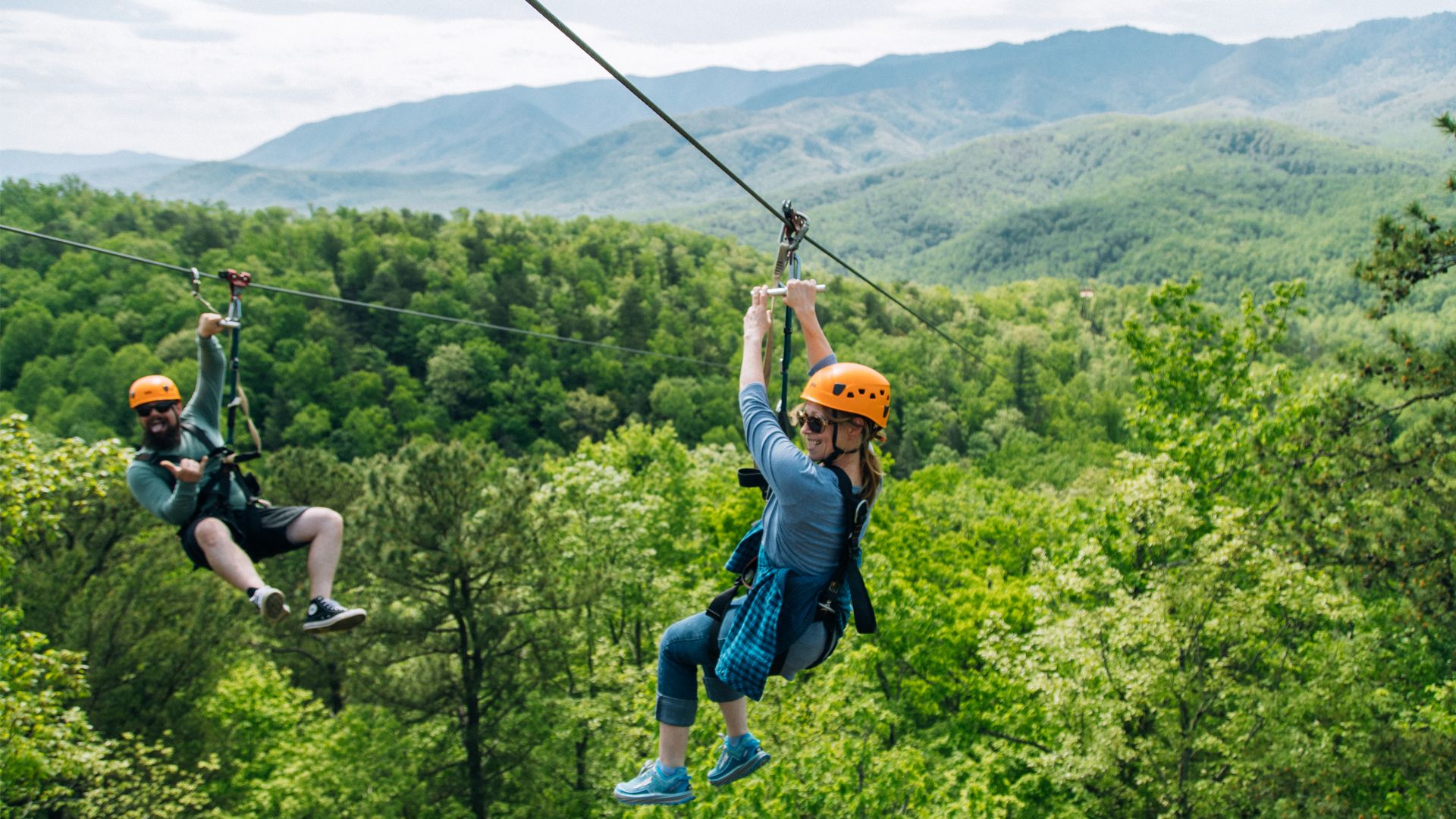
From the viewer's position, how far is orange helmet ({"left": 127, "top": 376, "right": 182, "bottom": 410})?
590 centimetres

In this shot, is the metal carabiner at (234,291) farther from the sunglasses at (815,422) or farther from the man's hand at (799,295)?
the sunglasses at (815,422)

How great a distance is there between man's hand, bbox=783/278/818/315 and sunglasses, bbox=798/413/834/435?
464 mm

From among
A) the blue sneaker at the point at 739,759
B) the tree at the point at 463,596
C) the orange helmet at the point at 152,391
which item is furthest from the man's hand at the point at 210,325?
the tree at the point at 463,596

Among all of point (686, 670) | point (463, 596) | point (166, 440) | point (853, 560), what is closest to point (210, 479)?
point (166, 440)

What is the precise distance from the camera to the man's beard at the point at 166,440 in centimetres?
613

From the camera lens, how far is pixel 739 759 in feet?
15.3

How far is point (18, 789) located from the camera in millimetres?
9805

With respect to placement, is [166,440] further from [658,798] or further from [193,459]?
[658,798]

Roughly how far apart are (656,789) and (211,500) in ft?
11.7

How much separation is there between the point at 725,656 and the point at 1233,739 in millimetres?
10795

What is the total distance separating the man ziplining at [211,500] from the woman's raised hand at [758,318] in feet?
10.8

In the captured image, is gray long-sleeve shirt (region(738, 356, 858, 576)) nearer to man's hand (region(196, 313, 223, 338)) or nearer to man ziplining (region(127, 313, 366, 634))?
man ziplining (region(127, 313, 366, 634))

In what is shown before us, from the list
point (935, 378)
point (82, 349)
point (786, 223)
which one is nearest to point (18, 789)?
point (786, 223)

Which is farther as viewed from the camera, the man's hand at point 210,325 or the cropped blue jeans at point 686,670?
the man's hand at point 210,325
